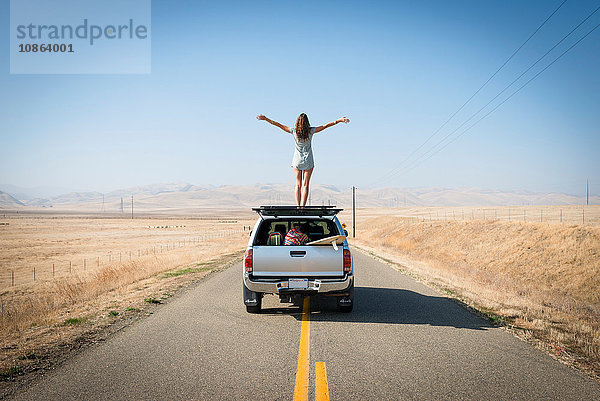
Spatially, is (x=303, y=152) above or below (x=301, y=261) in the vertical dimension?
above

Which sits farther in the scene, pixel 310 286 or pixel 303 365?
pixel 310 286

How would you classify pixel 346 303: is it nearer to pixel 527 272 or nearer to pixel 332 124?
pixel 332 124

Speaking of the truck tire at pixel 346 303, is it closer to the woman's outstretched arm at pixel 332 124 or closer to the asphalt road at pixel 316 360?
the asphalt road at pixel 316 360

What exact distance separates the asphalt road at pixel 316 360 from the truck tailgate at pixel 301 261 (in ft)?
3.11

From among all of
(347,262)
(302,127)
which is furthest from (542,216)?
(302,127)

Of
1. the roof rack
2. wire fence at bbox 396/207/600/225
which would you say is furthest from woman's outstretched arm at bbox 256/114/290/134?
wire fence at bbox 396/207/600/225

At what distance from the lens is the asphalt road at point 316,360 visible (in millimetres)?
4258

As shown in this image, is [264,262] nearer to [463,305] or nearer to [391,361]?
[391,361]

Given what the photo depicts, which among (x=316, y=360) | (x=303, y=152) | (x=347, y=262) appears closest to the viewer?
(x=316, y=360)

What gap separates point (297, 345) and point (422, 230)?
42.2 metres

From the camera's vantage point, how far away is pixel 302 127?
786 centimetres

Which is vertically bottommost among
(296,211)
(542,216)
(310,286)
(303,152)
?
(542,216)

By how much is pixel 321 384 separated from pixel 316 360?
819 millimetres

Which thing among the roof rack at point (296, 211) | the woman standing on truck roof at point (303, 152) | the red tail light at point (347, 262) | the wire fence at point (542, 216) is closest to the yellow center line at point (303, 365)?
the red tail light at point (347, 262)
